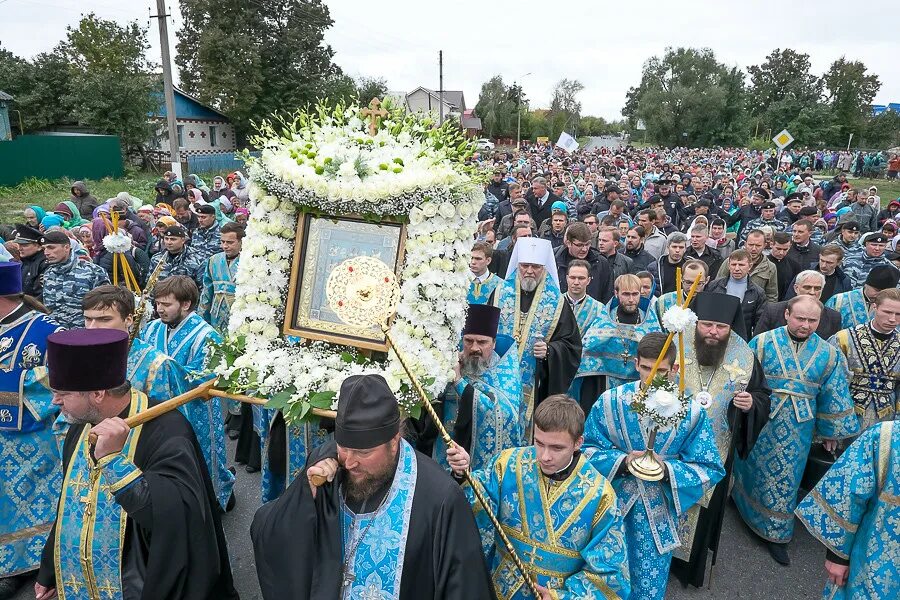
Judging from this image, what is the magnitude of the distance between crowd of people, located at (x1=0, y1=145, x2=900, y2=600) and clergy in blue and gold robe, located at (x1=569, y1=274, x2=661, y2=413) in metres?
0.02

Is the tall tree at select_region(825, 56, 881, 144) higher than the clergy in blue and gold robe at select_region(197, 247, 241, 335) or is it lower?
higher

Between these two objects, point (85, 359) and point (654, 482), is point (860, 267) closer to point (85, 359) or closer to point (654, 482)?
point (654, 482)

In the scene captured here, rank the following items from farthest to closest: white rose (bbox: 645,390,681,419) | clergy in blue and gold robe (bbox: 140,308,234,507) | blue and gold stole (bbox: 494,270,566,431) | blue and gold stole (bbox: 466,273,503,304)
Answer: blue and gold stole (bbox: 466,273,503,304), blue and gold stole (bbox: 494,270,566,431), clergy in blue and gold robe (bbox: 140,308,234,507), white rose (bbox: 645,390,681,419)

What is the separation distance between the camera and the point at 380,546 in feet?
9.88

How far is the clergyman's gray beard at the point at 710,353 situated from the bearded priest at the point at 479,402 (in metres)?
1.69

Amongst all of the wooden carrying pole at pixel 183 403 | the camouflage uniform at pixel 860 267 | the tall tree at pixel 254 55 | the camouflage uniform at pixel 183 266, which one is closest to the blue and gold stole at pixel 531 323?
the wooden carrying pole at pixel 183 403

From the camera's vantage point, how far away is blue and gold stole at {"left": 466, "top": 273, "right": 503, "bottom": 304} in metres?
7.04

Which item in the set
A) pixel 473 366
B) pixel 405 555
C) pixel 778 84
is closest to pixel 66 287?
pixel 473 366

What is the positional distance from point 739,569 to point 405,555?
3840mm

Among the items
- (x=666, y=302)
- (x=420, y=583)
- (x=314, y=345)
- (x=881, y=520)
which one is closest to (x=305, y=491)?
(x=420, y=583)

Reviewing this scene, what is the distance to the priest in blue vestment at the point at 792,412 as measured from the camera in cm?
554

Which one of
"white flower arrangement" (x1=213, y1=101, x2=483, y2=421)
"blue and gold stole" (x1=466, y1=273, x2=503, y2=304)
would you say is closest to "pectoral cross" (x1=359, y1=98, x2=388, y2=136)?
"white flower arrangement" (x1=213, y1=101, x2=483, y2=421)

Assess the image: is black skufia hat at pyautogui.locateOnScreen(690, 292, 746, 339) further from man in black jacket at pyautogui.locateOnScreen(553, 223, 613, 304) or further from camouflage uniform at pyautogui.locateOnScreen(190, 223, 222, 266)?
camouflage uniform at pyautogui.locateOnScreen(190, 223, 222, 266)

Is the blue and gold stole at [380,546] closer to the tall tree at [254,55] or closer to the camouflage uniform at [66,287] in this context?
the camouflage uniform at [66,287]
